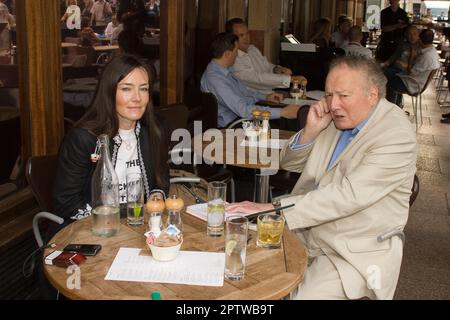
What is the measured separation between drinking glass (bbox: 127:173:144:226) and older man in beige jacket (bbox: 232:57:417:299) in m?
0.36

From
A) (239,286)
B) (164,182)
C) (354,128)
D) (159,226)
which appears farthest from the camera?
(164,182)

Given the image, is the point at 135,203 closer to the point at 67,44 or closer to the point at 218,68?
the point at 67,44

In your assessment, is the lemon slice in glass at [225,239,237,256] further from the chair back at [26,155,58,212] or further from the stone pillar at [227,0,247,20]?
the stone pillar at [227,0,247,20]

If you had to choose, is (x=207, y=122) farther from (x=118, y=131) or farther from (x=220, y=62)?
(x=118, y=131)

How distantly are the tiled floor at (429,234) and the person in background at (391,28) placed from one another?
13.0ft

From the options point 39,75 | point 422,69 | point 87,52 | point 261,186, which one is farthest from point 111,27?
point 422,69

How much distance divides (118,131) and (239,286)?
117 centimetres

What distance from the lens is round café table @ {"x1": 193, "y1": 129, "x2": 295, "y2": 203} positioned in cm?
310

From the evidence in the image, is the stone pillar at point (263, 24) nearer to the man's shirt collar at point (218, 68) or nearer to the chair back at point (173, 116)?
the man's shirt collar at point (218, 68)

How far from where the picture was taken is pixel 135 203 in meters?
2.13

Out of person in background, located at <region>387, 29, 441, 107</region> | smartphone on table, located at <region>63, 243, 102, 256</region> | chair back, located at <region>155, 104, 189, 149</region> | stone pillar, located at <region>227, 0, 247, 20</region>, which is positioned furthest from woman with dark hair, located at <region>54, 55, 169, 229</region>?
person in background, located at <region>387, 29, 441, 107</region>
